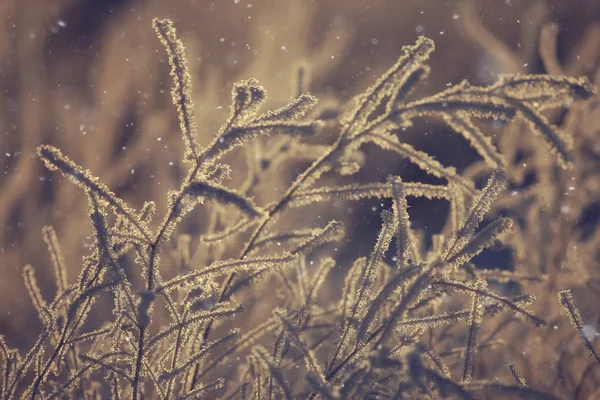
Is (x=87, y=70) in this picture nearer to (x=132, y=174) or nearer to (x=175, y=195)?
(x=132, y=174)

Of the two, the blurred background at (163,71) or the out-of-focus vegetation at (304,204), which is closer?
the out-of-focus vegetation at (304,204)

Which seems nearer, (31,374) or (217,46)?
(31,374)

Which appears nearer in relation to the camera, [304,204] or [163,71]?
[304,204]

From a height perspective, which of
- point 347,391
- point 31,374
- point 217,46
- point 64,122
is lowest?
point 31,374

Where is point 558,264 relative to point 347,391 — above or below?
above

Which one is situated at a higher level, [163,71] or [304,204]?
[163,71]

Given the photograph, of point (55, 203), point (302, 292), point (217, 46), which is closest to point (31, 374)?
point (55, 203)

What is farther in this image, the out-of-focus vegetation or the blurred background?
the blurred background

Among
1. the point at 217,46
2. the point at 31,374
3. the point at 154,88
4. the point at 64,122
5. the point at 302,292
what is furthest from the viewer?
the point at 217,46
